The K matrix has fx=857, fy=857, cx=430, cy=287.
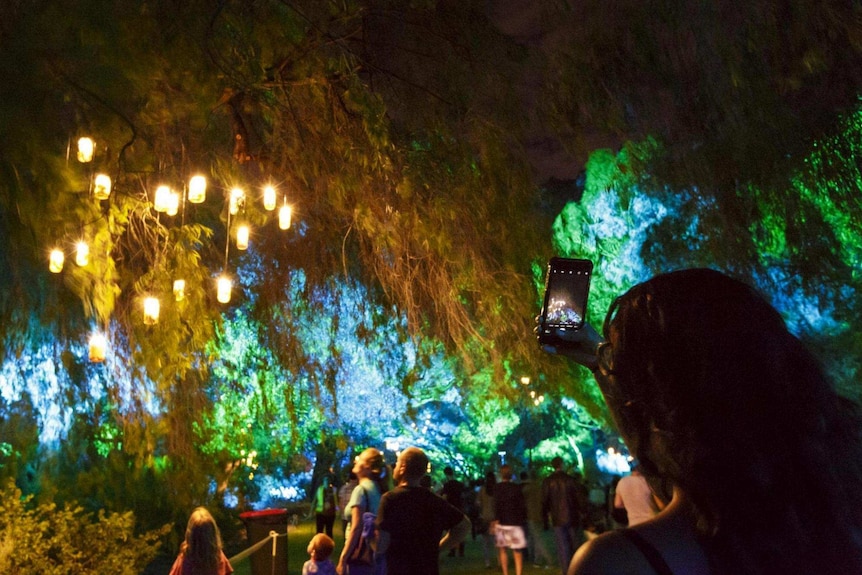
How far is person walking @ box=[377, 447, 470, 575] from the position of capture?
5715mm

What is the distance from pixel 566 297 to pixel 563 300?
21mm

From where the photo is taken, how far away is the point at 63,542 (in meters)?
9.00

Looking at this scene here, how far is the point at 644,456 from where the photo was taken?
160cm

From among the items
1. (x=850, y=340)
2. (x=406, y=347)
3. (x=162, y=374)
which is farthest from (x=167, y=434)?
(x=850, y=340)

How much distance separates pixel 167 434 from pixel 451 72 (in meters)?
5.36

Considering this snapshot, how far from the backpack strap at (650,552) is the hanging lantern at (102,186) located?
7133 mm

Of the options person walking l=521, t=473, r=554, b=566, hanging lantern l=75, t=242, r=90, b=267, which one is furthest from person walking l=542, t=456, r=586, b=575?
hanging lantern l=75, t=242, r=90, b=267

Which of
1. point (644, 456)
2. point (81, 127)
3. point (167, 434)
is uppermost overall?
point (81, 127)

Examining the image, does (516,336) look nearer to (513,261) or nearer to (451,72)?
(513,261)

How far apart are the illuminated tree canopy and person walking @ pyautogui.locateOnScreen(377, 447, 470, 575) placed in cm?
383

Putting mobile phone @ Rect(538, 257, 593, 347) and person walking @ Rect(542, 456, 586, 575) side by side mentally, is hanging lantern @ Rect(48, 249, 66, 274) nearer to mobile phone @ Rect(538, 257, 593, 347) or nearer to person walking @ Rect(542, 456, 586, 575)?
mobile phone @ Rect(538, 257, 593, 347)

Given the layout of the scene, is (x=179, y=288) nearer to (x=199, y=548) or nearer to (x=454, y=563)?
(x=199, y=548)

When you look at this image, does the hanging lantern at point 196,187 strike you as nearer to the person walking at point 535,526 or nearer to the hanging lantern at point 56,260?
the hanging lantern at point 56,260

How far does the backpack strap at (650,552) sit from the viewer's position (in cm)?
142
